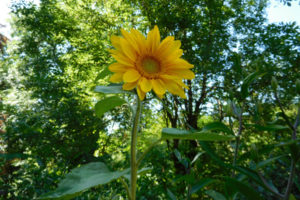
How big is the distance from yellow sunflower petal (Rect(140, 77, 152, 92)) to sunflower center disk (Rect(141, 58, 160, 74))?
0.06 m

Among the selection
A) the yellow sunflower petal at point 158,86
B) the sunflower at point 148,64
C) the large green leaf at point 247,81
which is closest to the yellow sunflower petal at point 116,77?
the sunflower at point 148,64

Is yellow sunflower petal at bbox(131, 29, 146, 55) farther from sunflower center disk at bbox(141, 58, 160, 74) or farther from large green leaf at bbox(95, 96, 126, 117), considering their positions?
large green leaf at bbox(95, 96, 126, 117)

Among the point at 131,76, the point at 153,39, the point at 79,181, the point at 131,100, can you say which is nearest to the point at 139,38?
the point at 153,39

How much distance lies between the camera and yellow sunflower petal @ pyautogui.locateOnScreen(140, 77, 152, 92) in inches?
26.6

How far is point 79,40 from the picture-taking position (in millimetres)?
6211

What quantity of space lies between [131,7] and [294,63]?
4.77 m

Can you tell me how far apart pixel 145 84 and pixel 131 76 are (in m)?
0.06

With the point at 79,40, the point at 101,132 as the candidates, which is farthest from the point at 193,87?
the point at 79,40

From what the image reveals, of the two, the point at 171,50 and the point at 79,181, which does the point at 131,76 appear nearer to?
the point at 171,50

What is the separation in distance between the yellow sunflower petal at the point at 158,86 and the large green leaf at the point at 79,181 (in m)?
0.30

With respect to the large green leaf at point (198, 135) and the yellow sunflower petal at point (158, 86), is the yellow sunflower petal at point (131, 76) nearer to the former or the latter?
the yellow sunflower petal at point (158, 86)

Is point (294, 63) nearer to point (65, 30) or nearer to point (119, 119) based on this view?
point (119, 119)

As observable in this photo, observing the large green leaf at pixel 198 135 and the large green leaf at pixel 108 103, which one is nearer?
the large green leaf at pixel 198 135

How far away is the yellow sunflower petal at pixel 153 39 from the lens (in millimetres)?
774
